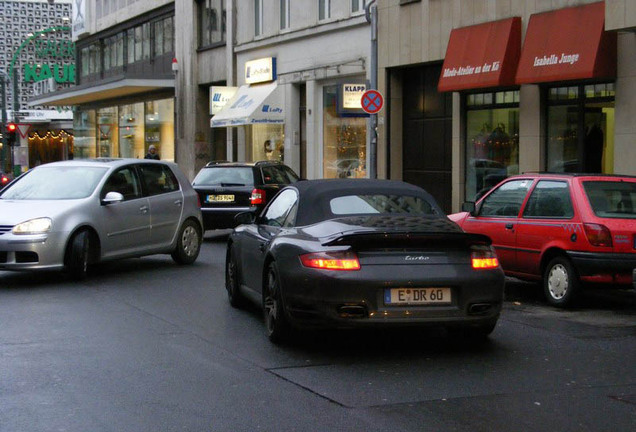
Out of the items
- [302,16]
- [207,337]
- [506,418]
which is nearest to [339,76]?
[302,16]

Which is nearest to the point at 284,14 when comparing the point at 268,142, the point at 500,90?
the point at 268,142

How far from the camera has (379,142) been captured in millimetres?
27562

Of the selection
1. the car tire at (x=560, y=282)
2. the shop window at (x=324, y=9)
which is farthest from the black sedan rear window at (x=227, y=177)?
the shop window at (x=324, y=9)

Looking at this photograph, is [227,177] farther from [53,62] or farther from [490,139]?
[53,62]

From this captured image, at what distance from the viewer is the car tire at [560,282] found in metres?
11.0

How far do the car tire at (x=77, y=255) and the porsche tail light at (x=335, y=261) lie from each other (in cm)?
586

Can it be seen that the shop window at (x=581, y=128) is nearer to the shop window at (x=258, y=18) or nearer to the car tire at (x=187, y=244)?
the car tire at (x=187, y=244)

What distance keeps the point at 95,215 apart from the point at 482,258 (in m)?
6.83

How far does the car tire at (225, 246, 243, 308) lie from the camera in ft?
35.1

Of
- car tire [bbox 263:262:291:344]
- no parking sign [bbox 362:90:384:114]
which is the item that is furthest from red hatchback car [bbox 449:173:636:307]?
no parking sign [bbox 362:90:384:114]

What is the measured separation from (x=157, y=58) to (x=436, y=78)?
22141 millimetres

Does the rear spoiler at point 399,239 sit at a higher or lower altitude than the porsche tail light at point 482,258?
higher

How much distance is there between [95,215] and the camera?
1346 centimetres

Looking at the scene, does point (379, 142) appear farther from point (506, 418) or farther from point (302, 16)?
point (506, 418)
